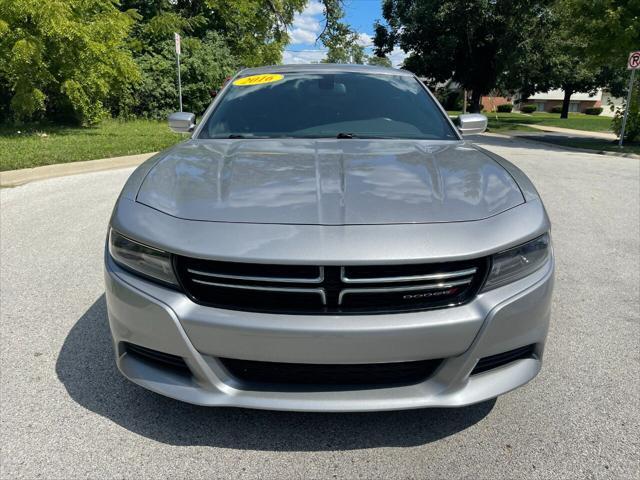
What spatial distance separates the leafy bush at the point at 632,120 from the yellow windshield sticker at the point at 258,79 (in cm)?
1617

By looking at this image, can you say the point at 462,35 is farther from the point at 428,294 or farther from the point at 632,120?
the point at 428,294

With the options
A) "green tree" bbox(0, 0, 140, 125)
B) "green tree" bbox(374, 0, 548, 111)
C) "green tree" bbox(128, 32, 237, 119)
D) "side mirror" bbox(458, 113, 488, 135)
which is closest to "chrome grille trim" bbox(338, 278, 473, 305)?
"side mirror" bbox(458, 113, 488, 135)

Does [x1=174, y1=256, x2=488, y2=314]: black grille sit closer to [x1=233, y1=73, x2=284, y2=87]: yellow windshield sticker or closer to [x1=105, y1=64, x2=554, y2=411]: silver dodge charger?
[x1=105, y1=64, x2=554, y2=411]: silver dodge charger

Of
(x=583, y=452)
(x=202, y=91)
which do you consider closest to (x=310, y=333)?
(x=583, y=452)

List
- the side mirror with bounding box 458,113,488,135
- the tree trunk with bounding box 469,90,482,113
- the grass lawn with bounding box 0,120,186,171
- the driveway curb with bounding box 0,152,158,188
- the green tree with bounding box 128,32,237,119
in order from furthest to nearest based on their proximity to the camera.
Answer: the tree trunk with bounding box 469,90,482,113, the green tree with bounding box 128,32,237,119, the grass lawn with bounding box 0,120,186,171, the driveway curb with bounding box 0,152,158,188, the side mirror with bounding box 458,113,488,135

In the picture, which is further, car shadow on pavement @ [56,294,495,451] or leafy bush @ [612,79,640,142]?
leafy bush @ [612,79,640,142]

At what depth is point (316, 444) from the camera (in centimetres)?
205

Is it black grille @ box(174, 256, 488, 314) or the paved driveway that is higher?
black grille @ box(174, 256, 488, 314)

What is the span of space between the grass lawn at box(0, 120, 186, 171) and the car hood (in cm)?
709

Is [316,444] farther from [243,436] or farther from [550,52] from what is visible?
[550,52]

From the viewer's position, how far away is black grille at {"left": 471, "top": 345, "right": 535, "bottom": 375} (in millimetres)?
1925

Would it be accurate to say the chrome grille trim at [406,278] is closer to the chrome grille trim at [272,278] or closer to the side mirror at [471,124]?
the chrome grille trim at [272,278]

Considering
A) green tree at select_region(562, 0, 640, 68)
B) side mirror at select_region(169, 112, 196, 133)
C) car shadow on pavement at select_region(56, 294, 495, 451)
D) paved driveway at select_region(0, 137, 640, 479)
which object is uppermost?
green tree at select_region(562, 0, 640, 68)

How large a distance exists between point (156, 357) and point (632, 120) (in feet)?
60.3
